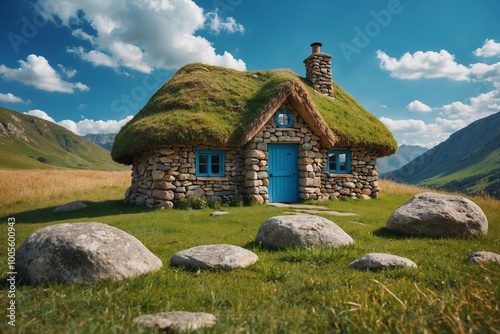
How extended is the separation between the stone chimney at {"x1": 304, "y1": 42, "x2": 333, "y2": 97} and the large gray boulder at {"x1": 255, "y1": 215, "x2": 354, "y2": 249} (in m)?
13.8

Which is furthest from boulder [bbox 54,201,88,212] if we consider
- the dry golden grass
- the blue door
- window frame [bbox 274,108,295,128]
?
window frame [bbox 274,108,295,128]

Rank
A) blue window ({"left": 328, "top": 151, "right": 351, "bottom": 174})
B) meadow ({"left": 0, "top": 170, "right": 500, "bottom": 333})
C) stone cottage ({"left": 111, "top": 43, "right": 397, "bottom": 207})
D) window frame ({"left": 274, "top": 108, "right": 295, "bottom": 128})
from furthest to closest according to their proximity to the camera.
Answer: blue window ({"left": 328, "top": 151, "right": 351, "bottom": 174}) → window frame ({"left": 274, "top": 108, "right": 295, "bottom": 128}) → stone cottage ({"left": 111, "top": 43, "right": 397, "bottom": 207}) → meadow ({"left": 0, "top": 170, "right": 500, "bottom": 333})

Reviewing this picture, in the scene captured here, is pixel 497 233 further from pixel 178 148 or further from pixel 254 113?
pixel 178 148

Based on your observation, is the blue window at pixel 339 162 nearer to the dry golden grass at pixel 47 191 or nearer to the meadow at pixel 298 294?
the meadow at pixel 298 294

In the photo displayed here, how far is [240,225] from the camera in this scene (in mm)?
8953

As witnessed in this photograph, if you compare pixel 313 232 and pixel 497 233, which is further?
pixel 497 233

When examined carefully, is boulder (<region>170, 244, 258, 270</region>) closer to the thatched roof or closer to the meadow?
the meadow

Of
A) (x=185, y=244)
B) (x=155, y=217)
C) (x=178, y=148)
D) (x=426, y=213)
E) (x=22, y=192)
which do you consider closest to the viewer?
(x=185, y=244)

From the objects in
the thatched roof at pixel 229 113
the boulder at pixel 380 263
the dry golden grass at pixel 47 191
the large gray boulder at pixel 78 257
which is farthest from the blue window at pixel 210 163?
the boulder at pixel 380 263

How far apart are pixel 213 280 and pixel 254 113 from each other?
1086 cm

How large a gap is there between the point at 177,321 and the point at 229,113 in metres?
12.4

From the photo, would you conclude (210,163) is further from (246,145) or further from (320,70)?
(320,70)

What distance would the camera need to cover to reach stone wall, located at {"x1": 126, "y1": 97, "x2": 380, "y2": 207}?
12703 mm

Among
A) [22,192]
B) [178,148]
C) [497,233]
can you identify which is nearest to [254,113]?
[178,148]
